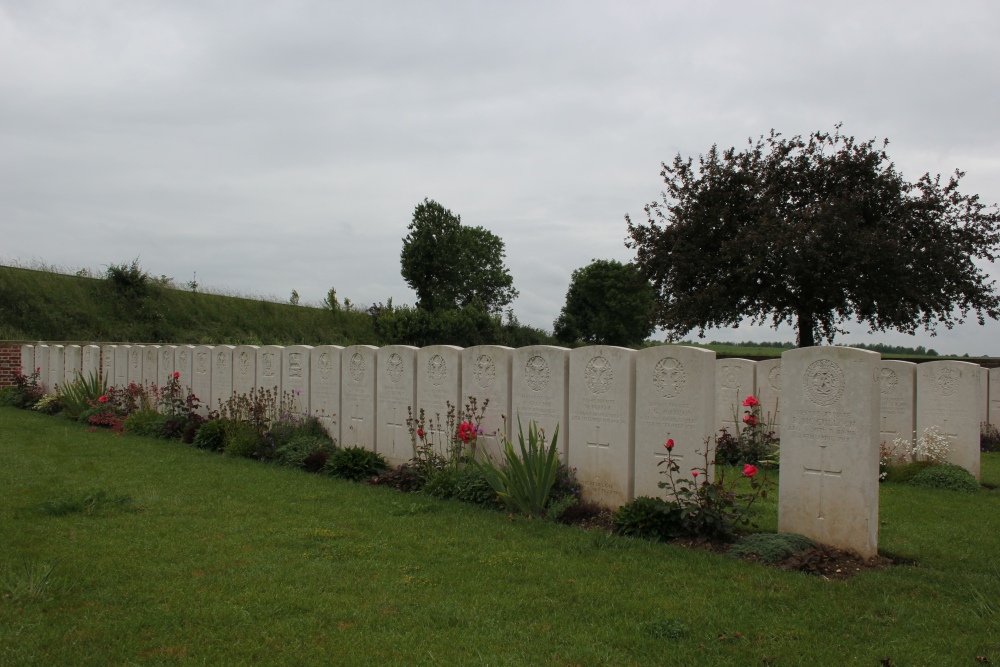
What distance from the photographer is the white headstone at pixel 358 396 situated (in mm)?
9508

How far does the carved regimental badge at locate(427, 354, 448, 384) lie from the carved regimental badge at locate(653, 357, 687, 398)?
2907 millimetres

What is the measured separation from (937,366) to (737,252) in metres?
10.9

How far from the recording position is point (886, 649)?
359 centimetres

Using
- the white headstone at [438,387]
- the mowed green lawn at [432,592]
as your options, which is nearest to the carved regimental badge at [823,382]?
the mowed green lawn at [432,592]

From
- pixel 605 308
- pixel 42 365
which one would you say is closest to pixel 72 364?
pixel 42 365

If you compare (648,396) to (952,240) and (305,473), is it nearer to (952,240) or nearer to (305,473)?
(305,473)

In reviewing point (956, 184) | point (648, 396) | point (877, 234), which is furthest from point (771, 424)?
point (956, 184)

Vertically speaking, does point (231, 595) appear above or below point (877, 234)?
below

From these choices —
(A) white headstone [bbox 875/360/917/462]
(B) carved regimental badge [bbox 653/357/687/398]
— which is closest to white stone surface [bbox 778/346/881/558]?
(B) carved regimental badge [bbox 653/357/687/398]

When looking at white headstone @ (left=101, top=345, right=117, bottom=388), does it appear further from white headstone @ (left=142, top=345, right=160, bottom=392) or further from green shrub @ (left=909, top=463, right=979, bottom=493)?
green shrub @ (left=909, top=463, right=979, bottom=493)

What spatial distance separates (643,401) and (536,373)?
133cm

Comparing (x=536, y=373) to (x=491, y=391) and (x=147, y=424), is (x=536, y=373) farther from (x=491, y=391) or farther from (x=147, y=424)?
(x=147, y=424)

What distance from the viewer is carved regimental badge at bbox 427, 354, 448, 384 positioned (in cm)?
849

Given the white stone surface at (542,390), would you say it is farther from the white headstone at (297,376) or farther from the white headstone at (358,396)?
the white headstone at (297,376)
